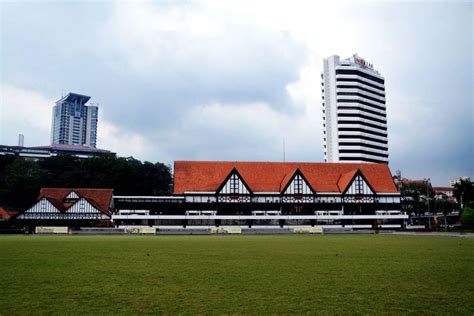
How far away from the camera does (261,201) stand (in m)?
57.7

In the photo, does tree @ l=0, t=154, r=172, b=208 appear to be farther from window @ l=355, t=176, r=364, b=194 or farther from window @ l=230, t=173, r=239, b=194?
window @ l=355, t=176, r=364, b=194

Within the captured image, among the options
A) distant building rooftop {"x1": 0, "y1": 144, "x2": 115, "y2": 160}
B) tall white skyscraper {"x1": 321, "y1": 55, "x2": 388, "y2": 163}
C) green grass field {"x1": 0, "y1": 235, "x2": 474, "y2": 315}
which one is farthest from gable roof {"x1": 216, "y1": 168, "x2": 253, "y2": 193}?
distant building rooftop {"x1": 0, "y1": 144, "x2": 115, "y2": 160}

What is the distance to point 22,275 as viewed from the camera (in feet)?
30.7

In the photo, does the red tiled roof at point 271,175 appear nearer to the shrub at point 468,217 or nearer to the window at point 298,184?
the window at point 298,184

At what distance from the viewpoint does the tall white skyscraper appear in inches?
4154

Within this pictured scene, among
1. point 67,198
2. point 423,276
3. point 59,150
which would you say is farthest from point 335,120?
point 423,276

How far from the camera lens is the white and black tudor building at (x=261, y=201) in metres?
54.7

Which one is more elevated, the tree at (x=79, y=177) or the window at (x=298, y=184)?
the tree at (x=79, y=177)

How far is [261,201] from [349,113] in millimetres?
56869

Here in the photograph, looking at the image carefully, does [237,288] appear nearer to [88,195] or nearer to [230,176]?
[230,176]

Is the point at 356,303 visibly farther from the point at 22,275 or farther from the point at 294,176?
the point at 294,176

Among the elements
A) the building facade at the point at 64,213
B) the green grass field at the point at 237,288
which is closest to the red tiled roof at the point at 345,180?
the building facade at the point at 64,213

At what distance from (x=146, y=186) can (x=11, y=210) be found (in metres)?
21.9

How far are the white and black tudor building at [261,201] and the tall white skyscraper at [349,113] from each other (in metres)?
44.3
